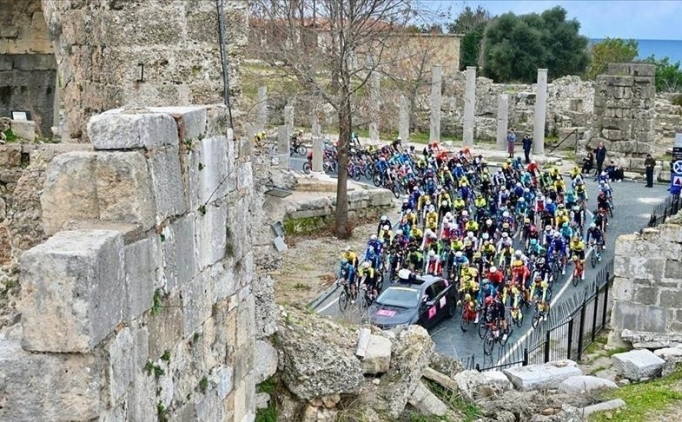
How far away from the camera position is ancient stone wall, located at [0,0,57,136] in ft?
34.7

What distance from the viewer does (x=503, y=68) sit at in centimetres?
5194

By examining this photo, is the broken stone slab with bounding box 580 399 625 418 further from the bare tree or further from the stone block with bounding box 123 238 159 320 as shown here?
the bare tree

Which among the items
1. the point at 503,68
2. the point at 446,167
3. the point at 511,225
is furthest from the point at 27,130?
the point at 503,68

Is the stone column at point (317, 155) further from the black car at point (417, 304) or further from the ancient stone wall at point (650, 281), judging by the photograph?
the ancient stone wall at point (650, 281)

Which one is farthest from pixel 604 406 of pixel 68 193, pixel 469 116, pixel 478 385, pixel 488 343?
pixel 469 116

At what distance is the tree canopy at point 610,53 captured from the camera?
60.0 metres

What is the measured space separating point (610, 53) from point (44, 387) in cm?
6137

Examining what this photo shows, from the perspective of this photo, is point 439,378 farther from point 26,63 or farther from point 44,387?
point 26,63

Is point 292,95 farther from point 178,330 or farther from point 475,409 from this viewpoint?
point 178,330

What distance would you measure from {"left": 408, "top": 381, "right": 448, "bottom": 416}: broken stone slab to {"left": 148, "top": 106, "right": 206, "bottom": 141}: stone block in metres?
3.31

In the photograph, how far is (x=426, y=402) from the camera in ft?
24.9

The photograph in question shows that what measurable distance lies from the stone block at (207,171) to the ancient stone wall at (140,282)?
1cm

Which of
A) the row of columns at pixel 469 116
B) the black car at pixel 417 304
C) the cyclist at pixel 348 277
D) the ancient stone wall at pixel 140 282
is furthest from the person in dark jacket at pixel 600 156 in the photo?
the ancient stone wall at pixel 140 282

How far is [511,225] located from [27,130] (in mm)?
15239
